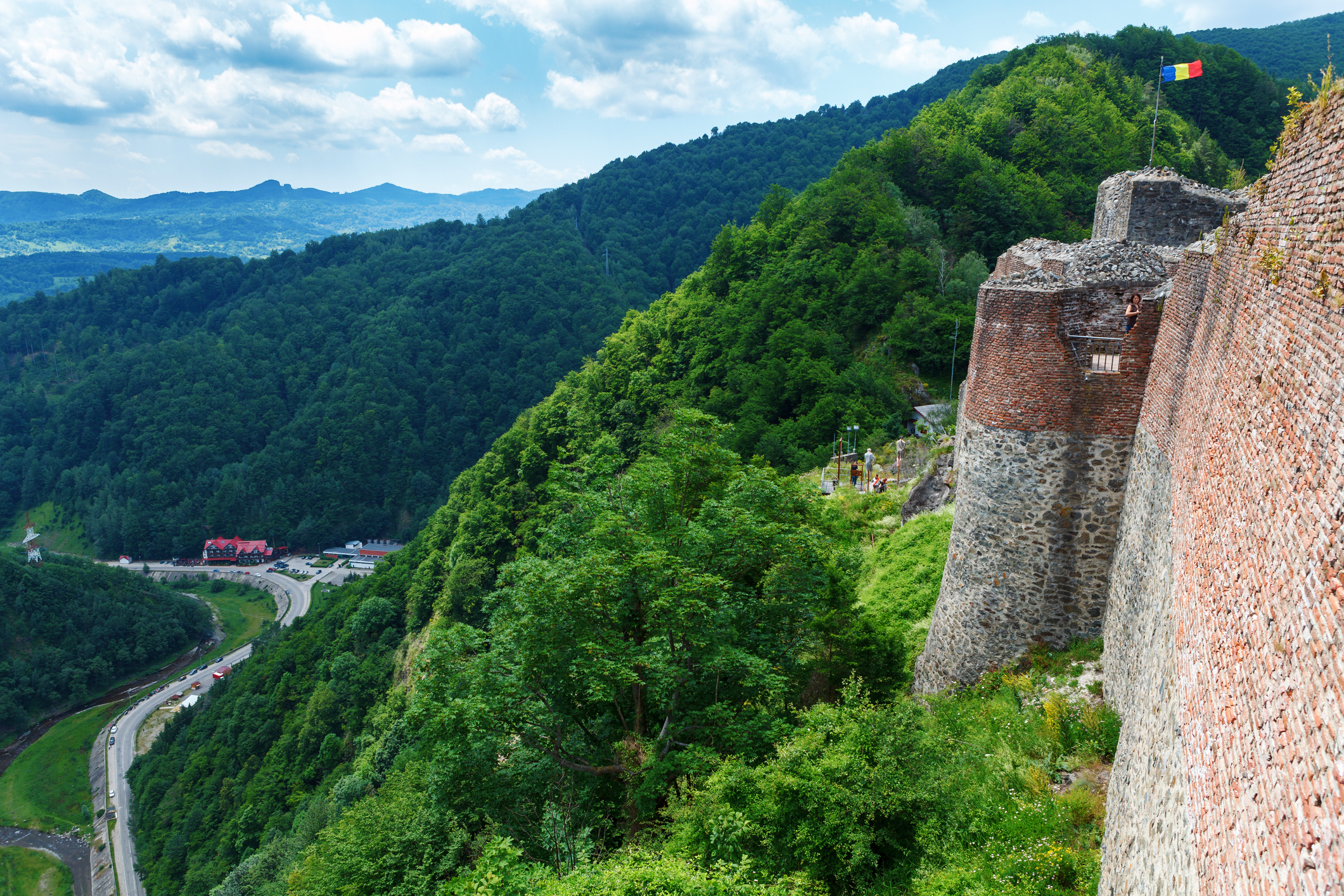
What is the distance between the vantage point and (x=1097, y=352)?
11469mm

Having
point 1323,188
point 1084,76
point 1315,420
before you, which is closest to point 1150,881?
point 1315,420

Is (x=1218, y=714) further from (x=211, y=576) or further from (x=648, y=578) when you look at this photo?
(x=211, y=576)

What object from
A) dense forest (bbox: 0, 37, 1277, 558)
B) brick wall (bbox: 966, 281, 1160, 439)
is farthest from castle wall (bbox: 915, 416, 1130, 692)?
dense forest (bbox: 0, 37, 1277, 558)

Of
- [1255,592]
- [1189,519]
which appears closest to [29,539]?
[1189,519]

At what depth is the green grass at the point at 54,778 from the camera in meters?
72.4

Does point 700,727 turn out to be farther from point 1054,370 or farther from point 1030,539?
point 1054,370

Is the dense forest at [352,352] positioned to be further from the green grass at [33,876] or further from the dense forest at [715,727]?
the dense forest at [715,727]

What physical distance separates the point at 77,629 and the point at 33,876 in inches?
1898

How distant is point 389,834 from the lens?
15742mm

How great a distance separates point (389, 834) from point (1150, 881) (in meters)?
14.7

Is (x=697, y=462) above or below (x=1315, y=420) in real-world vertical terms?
below

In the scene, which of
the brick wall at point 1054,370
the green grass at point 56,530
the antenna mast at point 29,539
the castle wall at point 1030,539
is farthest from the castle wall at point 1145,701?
the green grass at point 56,530

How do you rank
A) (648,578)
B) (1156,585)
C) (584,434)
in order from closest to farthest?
(1156,585) < (648,578) < (584,434)

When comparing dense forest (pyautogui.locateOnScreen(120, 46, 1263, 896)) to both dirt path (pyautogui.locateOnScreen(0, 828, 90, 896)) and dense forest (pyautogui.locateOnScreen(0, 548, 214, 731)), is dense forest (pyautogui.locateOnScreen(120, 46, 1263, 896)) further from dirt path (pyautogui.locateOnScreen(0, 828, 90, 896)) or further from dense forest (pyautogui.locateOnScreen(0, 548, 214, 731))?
dense forest (pyautogui.locateOnScreen(0, 548, 214, 731))
